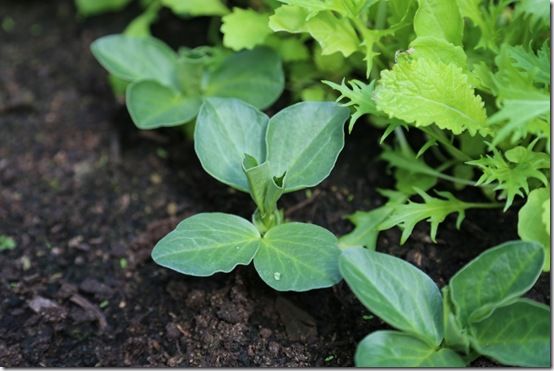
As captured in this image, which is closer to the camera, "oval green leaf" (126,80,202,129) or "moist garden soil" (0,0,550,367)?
"moist garden soil" (0,0,550,367)

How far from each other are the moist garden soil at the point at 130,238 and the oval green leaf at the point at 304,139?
21 centimetres

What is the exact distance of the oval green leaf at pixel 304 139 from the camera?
4.42 feet

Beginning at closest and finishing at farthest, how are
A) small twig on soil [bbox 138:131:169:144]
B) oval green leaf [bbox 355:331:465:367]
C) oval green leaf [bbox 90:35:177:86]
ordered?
1. oval green leaf [bbox 355:331:465:367]
2. oval green leaf [bbox 90:35:177:86]
3. small twig on soil [bbox 138:131:169:144]

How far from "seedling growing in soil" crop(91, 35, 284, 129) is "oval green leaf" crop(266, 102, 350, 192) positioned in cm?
22

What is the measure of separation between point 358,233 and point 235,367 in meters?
0.37

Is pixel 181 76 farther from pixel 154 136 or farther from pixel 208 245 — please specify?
pixel 208 245

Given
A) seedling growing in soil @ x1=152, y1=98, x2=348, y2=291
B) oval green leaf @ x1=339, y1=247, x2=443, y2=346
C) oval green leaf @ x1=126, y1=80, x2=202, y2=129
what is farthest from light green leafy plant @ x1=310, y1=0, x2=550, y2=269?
oval green leaf @ x1=126, y1=80, x2=202, y2=129

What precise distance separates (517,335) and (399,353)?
18cm

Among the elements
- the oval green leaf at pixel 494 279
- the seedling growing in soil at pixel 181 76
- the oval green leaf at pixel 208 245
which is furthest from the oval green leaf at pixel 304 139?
the oval green leaf at pixel 494 279

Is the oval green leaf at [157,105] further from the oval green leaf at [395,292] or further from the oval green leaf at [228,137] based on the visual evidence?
the oval green leaf at [395,292]

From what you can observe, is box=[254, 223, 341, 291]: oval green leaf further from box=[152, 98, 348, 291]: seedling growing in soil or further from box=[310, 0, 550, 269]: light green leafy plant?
box=[310, 0, 550, 269]: light green leafy plant

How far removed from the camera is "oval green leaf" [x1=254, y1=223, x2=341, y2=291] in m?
1.21

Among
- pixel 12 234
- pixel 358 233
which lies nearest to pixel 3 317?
pixel 12 234

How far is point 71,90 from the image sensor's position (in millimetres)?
1986
